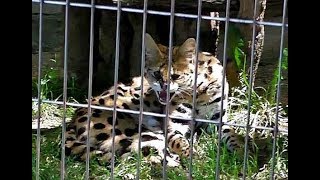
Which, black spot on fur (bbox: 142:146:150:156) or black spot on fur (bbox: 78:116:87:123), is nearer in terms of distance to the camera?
black spot on fur (bbox: 142:146:150:156)

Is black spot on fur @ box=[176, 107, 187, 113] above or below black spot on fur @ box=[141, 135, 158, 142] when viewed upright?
above

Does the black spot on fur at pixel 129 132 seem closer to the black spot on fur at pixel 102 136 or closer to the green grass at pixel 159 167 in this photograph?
the black spot on fur at pixel 102 136

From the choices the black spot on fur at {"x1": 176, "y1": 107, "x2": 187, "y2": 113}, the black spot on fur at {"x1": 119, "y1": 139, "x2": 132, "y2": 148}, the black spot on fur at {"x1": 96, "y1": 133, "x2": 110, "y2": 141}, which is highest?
the black spot on fur at {"x1": 176, "y1": 107, "x2": 187, "y2": 113}

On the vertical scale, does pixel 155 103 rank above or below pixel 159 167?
above

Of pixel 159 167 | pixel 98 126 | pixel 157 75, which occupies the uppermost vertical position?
pixel 157 75

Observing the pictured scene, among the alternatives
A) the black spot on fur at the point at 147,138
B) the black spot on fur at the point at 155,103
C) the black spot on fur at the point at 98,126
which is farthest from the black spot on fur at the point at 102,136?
the black spot on fur at the point at 155,103

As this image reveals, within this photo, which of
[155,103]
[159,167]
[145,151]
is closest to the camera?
[159,167]

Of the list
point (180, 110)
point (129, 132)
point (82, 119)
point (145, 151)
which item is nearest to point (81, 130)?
point (82, 119)

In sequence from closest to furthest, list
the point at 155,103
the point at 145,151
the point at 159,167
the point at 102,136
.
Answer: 1. the point at 159,167
2. the point at 145,151
3. the point at 102,136
4. the point at 155,103

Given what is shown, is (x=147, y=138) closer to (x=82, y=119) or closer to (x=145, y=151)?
(x=145, y=151)

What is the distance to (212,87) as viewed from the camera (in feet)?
10.3

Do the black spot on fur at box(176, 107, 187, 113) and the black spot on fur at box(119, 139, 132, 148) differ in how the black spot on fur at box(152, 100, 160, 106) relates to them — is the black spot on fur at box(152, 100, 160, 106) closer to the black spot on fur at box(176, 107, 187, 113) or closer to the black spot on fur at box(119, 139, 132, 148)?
the black spot on fur at box(176, 107, 187, 113)

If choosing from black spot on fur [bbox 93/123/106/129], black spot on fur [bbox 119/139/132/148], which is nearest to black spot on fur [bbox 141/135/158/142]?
black spot on fur [bbox 119/139/132/148]
